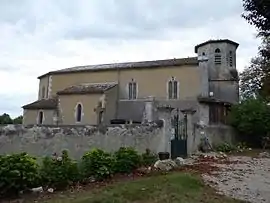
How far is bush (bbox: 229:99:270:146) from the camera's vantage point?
2698 cm

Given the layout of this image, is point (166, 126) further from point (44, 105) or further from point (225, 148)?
point (44, 105)

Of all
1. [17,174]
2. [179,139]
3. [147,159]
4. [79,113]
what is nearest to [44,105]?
[79,113]

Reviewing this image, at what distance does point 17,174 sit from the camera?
9227 mm

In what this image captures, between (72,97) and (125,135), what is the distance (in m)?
22.9

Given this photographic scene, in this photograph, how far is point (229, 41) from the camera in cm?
3856

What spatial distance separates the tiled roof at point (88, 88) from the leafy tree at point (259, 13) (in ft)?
92.0

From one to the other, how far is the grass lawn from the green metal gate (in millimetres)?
6559

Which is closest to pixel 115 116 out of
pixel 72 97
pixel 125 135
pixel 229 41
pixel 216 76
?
pixel 72 97

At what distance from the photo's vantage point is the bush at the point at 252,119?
2698 cm

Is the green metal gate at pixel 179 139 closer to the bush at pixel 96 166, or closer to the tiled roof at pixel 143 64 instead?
the bush at pixel 96 166

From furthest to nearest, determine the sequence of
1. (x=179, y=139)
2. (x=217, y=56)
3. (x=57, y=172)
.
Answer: (x=217, y=56)
(x=179, y=139)
(x=57, y=172)

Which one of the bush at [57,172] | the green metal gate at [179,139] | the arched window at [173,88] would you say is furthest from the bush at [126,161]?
the arched window at [173,88]

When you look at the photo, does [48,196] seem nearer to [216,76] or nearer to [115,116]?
[115,116]

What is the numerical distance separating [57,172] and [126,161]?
2.63 meters
